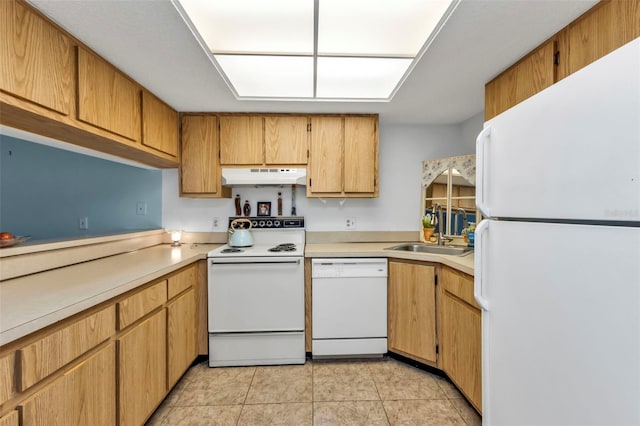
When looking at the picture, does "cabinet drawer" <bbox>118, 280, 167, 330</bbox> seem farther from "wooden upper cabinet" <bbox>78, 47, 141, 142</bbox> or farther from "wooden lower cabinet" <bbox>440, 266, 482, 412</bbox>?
"wooden lower cabinet" <bbox>440, 266, 482, 412</bbox>

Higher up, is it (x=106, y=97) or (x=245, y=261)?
(x=106, y=97)

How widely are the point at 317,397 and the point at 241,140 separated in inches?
82.4

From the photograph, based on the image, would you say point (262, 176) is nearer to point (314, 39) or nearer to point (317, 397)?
point (314, 39)

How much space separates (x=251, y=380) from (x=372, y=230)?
1.69m

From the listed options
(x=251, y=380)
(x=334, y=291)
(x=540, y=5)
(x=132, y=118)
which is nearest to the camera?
(x=540, y=5)

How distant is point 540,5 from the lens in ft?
3.76

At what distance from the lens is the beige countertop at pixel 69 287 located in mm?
872

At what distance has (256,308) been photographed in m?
2.07

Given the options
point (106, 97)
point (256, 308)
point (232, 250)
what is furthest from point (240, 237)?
point (106, 97)

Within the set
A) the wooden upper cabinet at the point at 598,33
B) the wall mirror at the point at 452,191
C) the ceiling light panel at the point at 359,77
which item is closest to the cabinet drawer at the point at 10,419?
the ceiling light panel at the point at 359,77

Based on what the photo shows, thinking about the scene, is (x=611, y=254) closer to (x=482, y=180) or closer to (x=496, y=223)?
(x=496, y=223)

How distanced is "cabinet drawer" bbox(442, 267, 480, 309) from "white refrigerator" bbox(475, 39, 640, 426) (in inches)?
21.4

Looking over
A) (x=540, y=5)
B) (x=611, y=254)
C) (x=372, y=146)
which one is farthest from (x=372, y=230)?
(x=611, y=254)

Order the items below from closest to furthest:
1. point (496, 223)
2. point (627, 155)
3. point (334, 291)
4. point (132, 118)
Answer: point (627, 155) → point (496, 223) → point (132, 118) → point (334, 291)
